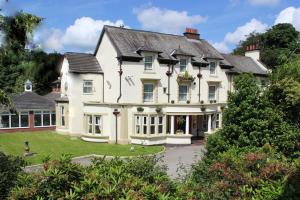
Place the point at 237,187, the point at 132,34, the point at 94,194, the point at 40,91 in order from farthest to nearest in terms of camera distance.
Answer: the point at 40,91, the point at 132,34, the point at 237,187, the point at 94,194

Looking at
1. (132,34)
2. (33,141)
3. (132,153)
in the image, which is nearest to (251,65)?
(132,34)

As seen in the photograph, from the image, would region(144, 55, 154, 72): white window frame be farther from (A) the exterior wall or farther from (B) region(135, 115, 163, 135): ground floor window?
(A) the exterior wall

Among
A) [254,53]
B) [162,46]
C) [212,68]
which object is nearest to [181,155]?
[162,46]

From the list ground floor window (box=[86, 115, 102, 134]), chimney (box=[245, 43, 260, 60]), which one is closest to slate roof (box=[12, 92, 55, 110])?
ground floor window (box=[86, 115, 102, 134])

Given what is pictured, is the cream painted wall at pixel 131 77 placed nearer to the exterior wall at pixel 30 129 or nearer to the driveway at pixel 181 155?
the driveway at pixel 181 155

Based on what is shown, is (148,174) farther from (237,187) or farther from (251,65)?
(251,65)

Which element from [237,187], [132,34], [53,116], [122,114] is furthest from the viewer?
[53,116]

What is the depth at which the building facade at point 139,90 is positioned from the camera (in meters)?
31.4

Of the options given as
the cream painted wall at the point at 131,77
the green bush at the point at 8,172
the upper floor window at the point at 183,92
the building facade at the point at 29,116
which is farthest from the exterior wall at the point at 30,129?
the green bush at the point at 8,172

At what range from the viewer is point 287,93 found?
19.2 meters

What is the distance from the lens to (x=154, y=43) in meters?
35.5

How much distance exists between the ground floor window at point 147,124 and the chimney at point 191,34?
12.7 m

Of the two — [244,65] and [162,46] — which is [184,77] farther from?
[244,65]

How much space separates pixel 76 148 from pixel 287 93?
1732cm
